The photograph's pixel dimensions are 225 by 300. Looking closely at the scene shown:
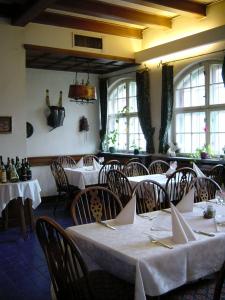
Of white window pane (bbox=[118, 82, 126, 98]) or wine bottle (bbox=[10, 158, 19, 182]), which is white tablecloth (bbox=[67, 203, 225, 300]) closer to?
wine bottle (bbox=[10, 158, 19, 182])

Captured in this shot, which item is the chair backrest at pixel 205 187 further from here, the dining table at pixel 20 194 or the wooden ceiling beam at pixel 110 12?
the wooden ceiling beam at pixel 110 12

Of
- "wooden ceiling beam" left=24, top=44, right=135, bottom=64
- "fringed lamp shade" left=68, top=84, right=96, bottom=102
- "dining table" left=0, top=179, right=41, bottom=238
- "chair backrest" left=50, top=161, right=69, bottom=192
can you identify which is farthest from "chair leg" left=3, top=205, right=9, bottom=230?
"wooden ceiling beam" left=24, top=44, right=135, bottom=64

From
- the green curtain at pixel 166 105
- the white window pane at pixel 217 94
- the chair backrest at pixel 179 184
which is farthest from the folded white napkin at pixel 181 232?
the green curtain at pixel 166 105

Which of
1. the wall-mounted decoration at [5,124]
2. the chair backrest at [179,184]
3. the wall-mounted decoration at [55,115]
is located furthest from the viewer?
the wall-mounted decoration at [55,115]

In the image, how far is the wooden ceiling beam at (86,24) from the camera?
227 inches

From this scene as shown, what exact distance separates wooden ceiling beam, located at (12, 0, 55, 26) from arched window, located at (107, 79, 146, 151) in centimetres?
299

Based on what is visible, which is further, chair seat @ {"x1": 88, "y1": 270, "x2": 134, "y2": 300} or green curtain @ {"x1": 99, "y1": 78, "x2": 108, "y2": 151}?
green curtain @ {"x1": 99, "y1": 78, "x2": 108, "y2": 151}

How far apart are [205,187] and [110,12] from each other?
3331 millimetres

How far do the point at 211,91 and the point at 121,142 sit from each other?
2641 mm

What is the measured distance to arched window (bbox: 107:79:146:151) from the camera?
24.7ft

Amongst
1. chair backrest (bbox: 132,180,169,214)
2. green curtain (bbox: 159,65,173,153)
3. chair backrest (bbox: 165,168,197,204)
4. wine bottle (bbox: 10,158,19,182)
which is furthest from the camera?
green curtain (bbox: 159,65,173,153)

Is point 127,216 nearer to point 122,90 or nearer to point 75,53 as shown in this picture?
point 75,53

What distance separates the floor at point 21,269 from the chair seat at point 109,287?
106 cm

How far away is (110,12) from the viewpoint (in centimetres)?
545
